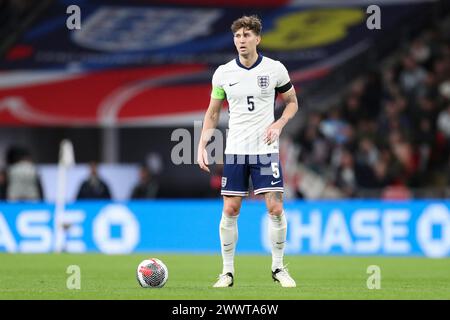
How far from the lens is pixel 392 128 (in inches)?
1013

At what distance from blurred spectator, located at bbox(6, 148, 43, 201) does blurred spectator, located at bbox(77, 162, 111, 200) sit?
0.90m

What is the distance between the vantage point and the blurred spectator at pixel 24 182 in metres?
24.2

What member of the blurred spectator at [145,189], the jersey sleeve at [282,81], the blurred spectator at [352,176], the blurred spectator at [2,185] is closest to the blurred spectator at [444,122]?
the blurred spectator at [352,176]

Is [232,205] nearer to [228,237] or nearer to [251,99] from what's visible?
[228,237]

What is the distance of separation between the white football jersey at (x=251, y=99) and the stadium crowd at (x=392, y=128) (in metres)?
11.5

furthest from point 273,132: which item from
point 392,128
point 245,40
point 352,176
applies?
point 392,128

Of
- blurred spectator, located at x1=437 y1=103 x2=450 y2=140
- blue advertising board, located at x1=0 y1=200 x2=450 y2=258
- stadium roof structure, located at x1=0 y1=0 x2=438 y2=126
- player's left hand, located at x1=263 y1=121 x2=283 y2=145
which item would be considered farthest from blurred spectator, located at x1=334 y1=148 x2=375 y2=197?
player's left hand, located at x1=263 y1=121 x2=283 y2=145

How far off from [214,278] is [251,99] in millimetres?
2877

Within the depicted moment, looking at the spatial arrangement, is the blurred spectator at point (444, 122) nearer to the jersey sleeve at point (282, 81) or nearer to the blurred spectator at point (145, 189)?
the blurred spectator at point (145, 189)

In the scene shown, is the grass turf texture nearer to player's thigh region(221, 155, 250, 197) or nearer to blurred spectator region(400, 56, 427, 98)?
player's thigh region(221, 155, 250, 197)

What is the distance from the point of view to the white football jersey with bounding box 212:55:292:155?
1212 cm

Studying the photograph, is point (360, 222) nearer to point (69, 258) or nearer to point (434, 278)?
point (69, 258)

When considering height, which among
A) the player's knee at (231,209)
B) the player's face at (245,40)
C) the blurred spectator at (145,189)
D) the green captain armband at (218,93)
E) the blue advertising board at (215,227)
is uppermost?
the player's face at (245,40)
